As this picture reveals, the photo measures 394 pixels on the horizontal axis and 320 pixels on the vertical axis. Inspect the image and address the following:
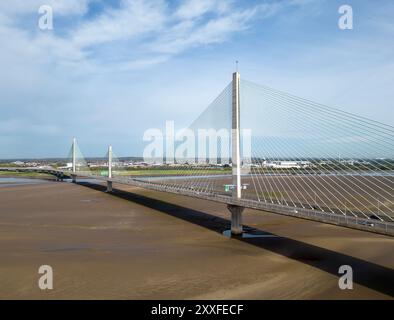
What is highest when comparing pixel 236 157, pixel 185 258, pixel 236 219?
pixel 236 157

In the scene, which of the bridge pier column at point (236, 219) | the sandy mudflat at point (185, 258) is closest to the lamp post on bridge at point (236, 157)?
the bridge pier column at point (236, 219)

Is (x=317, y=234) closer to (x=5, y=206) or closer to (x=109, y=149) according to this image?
(x=5, y=206)

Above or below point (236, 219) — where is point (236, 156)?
above

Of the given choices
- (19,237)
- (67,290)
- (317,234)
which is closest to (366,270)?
(317,234)

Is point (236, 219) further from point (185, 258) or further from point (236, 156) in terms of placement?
point (185, 258)

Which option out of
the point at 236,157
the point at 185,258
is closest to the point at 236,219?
the point at 236,157

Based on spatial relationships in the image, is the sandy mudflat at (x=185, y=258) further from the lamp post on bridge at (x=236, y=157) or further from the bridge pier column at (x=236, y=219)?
the lamp post on bridge at (x=236, y=157)
